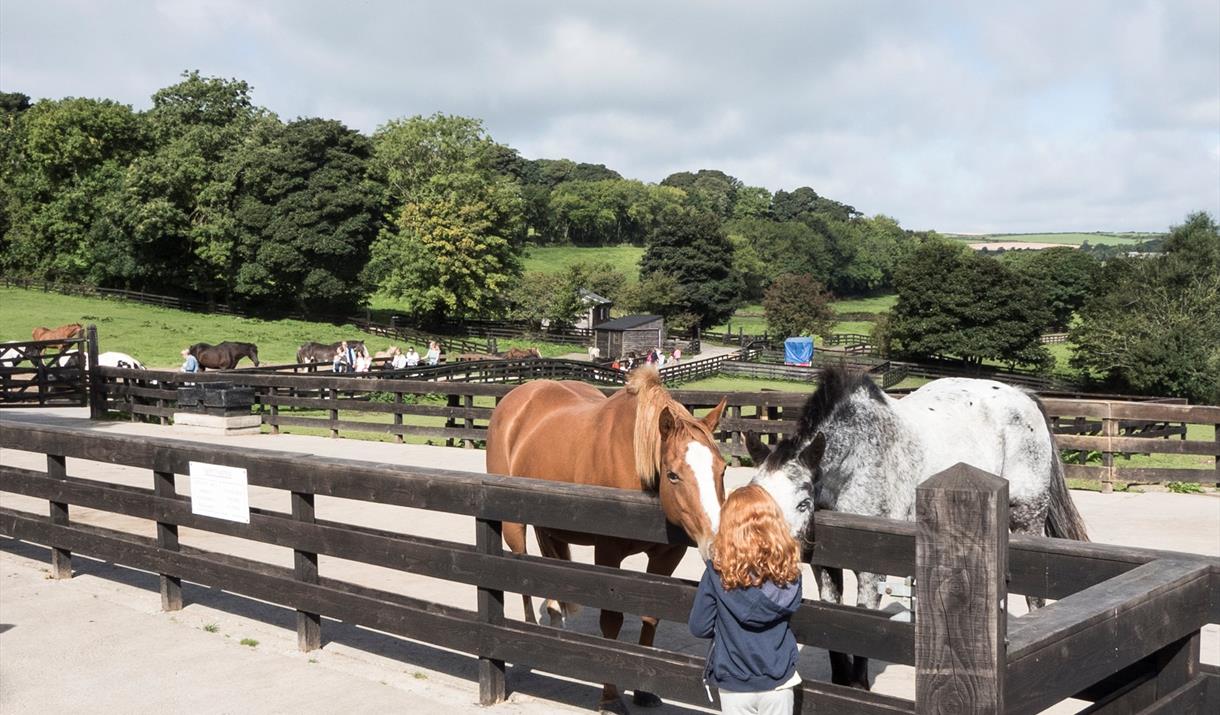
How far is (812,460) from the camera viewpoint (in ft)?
12.9

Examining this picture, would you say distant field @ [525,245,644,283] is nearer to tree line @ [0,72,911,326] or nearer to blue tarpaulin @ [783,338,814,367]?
tree line @ [0,72,911,326]

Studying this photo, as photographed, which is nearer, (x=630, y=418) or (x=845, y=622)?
(x=845, y=622)

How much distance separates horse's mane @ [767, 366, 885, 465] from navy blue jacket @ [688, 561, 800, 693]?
164 cm

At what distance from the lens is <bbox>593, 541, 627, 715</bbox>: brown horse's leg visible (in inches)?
183

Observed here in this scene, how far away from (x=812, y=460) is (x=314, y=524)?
3146 millimetres

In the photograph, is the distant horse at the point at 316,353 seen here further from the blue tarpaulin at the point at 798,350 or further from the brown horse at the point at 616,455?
the blue tarpaulin at the point at 798,350

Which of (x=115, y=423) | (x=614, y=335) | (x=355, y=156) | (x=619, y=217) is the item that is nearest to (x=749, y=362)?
(x=614, y=335)

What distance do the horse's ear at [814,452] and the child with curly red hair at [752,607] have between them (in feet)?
2.76

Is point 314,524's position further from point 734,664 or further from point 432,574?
point 734,664

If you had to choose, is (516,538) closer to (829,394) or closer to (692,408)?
(829,394)

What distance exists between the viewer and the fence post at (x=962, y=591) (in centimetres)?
236

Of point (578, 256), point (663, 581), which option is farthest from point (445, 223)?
point (578, 256)

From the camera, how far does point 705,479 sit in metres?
3.67

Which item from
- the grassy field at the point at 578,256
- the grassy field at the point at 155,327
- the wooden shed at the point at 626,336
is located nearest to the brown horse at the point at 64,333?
the grassy field at the point at 155,327
